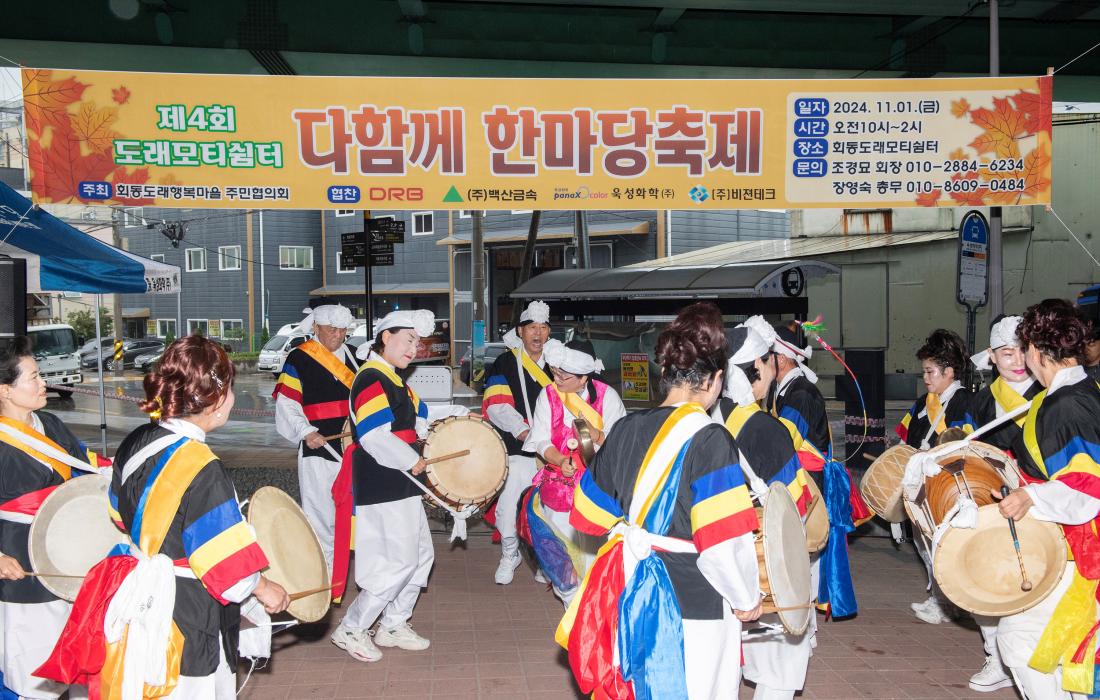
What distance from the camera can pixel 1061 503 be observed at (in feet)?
9.98

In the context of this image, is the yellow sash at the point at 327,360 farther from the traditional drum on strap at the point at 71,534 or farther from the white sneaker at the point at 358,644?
the traditional drum on strap at the point at 71,534

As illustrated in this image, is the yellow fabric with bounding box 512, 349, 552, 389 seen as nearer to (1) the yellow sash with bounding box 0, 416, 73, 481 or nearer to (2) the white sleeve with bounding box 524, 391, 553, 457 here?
(2) the white sleeve with bounding box 524, 391, 553, 457

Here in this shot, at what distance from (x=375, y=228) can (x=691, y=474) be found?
30.7ft

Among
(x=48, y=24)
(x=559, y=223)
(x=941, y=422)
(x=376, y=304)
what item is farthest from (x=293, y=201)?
(x=376, y=304)

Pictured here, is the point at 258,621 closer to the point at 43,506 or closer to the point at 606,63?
the point at 43,506

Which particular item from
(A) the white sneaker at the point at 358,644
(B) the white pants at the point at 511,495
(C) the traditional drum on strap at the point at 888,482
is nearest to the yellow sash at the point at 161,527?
(A) the white sneaker at the point at 358,644

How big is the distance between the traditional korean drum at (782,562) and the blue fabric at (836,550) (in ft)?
6.27

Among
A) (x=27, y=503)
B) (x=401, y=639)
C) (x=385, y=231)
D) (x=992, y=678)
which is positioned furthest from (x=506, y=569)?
(x=385, y=231)

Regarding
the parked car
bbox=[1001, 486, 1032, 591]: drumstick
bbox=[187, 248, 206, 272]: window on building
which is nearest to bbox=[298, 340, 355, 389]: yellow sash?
bbox=[1001, 486, 1032, 591]: drumstick

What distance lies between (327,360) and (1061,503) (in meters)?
4.16

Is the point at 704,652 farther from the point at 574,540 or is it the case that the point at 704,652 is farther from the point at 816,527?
the point at 574,540

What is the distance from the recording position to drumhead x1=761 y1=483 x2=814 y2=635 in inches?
105

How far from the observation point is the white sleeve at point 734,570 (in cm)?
250

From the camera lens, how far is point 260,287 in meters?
33.1
